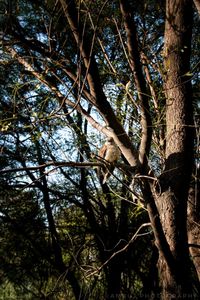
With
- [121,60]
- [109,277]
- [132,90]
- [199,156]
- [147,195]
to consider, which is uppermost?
[121,60]

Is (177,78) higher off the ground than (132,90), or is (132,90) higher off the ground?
(132,90)

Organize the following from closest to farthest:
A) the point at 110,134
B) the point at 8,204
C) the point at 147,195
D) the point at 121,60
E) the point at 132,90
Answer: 1. the point at 147,195
2. the point at 110,134
3. the point at 132,90
4. the point at 121,60
5. the point at 8,204

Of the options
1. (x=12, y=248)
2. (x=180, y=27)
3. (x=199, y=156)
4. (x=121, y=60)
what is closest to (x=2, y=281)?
(x=12, y=248)

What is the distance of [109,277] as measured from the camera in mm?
6270

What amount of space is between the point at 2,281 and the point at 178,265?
15.0 feet

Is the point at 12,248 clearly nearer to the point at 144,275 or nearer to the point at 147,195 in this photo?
the point at 144,275

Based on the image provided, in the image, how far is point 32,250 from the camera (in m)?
6.43

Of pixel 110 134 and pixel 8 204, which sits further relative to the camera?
pixel 8 204

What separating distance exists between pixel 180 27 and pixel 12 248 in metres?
5.17

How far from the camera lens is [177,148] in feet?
7.21

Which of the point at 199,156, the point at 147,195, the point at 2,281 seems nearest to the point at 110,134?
the point at 147,195

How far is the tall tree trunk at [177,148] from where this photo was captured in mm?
2080

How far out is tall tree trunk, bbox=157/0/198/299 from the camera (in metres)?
2.08

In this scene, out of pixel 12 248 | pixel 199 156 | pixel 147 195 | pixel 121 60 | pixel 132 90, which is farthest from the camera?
pixel 12 248
